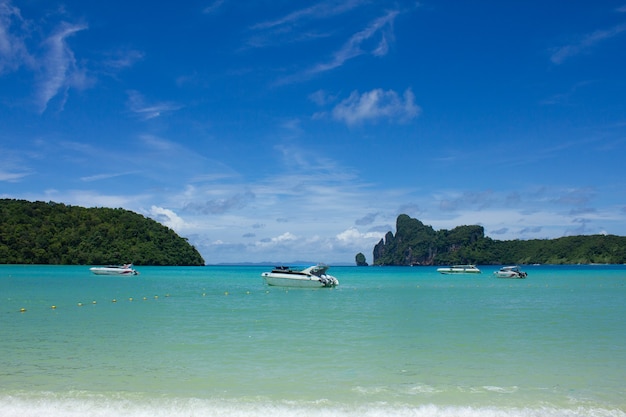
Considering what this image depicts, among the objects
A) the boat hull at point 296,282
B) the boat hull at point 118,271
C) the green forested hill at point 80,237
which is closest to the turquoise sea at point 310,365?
the boat hull at point 296,282

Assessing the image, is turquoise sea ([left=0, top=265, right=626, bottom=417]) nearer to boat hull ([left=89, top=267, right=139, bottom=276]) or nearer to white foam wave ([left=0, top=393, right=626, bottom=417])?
white foam wave ([left=0, top=393, right=626, bottom=417])

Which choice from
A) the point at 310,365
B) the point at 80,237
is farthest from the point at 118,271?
the point at 80,237

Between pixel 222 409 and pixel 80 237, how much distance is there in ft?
479

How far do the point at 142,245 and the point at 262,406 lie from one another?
151639 millimetres

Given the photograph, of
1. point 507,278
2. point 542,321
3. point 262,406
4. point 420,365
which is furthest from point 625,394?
point 507,278

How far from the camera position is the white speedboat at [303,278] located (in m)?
48.8

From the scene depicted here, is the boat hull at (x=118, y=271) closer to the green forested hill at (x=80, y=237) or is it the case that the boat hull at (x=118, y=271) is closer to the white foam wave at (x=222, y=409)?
the green forested hill at (x=80, y=237)

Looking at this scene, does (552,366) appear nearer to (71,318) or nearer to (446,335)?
(446,335)

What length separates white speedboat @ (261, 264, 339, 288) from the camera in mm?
48812

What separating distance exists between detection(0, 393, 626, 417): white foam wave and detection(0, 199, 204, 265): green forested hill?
135 meters

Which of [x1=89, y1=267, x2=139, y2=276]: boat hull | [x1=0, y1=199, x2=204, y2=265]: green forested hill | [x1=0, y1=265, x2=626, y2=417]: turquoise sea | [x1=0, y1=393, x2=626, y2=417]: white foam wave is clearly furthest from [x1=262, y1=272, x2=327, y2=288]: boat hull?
[x1=0, y1=199, x2=204, y2=265]: green forested hill

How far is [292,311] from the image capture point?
1120 inches

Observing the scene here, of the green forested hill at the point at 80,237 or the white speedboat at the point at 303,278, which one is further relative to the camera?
the green forested hill at the point at 80,237

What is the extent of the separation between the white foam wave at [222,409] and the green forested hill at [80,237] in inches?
5322
